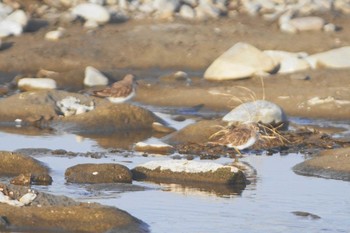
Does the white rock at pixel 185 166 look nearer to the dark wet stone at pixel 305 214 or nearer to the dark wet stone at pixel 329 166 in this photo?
the dark wet stone at pixel 329 166

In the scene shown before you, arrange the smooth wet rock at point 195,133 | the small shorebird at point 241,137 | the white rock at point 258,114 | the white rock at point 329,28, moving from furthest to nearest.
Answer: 1. the white rock at point 329,28
2. the white rock at point 258,114
3. the smooth wet rock at point 195,133
4. the small shorebird at point 241,137

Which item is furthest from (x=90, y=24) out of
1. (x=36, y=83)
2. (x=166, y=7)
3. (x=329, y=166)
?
(x=329, y=166)

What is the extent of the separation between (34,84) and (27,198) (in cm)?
960

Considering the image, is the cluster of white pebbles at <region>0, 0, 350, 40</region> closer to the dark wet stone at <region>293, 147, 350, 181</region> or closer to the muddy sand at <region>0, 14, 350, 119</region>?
the muddy sand at <region>0, 14, 350, 119</region>

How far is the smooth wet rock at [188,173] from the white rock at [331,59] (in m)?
8.49

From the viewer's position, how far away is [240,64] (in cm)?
2058

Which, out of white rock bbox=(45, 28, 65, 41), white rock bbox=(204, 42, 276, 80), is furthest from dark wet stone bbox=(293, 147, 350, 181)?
white rock bbox=(45, 28, 65, 41)

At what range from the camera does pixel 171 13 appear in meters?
24.4

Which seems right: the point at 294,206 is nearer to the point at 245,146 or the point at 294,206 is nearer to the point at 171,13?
the point at 245,146

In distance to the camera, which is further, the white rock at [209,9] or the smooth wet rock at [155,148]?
the white rock at [209,9]

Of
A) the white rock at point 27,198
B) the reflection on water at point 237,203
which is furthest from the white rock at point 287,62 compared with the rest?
the white rock at point 27,198

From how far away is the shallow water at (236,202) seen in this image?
10.8m

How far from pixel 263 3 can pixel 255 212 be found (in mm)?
14429

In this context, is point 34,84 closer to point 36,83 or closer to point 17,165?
point 36,83
